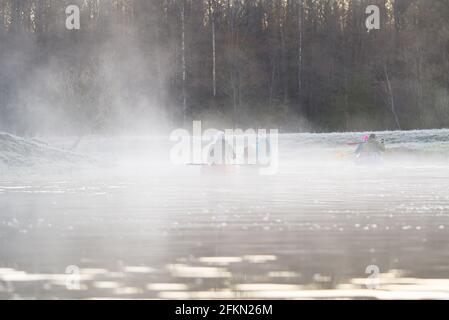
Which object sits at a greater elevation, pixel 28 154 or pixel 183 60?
pixel 183 60

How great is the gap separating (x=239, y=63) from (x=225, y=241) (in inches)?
2488

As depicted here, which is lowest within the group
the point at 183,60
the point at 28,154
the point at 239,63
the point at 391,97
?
the point at 28,154

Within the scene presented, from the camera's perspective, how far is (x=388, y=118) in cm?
7275

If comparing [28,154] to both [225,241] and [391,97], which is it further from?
[391,97]

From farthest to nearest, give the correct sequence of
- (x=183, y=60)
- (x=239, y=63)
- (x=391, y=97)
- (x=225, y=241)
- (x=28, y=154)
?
(x=183, y=60) → (x=239, y=63) → (x=391, y=97) → (x=28, y=154) → (x=225, y=241)

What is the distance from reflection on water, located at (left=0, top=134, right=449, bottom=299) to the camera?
11.0 m

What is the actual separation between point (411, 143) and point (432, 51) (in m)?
19.3

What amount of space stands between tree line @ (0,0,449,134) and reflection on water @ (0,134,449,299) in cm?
4121

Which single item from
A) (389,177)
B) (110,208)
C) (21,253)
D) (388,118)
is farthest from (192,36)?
→ (21,253)

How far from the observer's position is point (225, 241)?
1493cm

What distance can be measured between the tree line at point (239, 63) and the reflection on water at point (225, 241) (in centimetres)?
4121

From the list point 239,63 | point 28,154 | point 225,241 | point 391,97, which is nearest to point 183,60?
point 239,63

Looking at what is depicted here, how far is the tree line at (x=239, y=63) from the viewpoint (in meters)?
72.8
